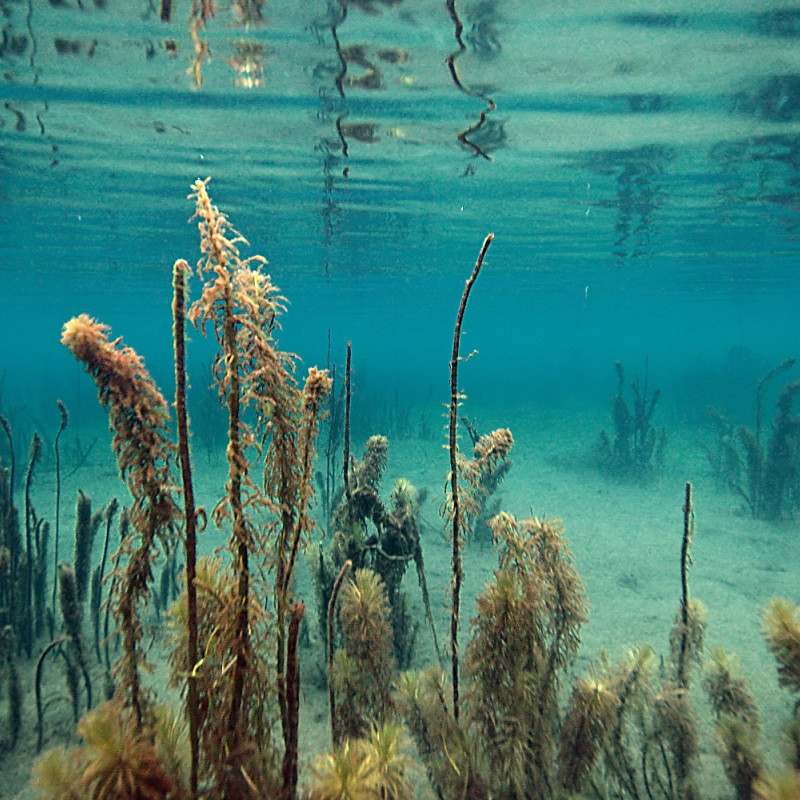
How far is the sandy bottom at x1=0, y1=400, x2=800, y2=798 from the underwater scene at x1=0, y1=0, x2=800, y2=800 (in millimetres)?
89

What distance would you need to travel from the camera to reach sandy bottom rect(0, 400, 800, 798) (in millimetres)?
6219

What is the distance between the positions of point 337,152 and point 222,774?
1548cm

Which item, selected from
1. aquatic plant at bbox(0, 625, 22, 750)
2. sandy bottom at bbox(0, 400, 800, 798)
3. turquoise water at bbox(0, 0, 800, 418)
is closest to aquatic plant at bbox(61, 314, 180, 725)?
sandy bottom at bbox(0, 400, 800, 798)

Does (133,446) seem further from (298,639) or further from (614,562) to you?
(614,562)

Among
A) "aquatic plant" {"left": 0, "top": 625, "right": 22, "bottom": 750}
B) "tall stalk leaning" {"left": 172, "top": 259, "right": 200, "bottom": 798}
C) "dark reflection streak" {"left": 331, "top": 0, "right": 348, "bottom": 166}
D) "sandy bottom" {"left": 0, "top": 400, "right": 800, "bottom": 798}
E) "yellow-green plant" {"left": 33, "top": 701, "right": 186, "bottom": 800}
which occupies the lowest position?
"sandy bottom" {"left": 0, "top": 400, "right": 800, "bottom": 798}

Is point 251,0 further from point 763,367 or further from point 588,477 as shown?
point 763,367

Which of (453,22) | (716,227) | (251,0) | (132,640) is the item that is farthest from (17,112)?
(716,227)

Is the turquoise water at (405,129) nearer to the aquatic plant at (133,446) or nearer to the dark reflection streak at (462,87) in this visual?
the dark reflection streak at (462,87)

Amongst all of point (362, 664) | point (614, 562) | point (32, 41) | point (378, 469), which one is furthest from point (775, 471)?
point (32, 41)

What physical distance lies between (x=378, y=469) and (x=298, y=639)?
2251 mm

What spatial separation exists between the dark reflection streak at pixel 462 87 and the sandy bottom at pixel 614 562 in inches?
333

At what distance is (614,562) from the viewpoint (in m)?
11.9

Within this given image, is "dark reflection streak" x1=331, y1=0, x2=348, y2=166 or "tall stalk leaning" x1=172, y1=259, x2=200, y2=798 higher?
"dark reflection streak" x1=331, y1=0, x2=348, y2=166

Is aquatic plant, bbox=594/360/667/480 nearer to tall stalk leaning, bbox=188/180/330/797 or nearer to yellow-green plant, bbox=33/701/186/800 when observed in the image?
tall stalk leaning, bbox=188/180/330/797
